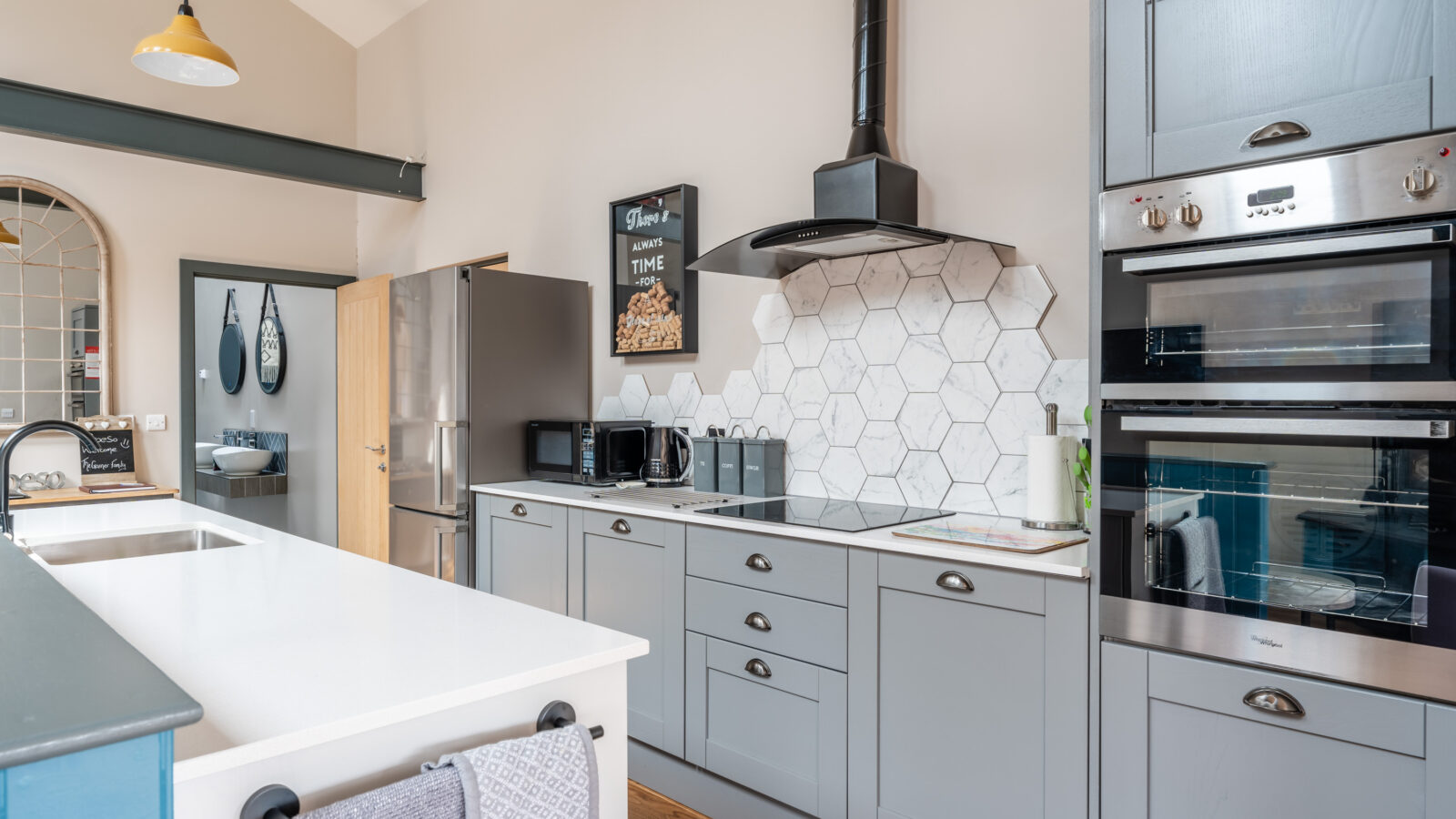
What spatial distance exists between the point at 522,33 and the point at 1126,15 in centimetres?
345

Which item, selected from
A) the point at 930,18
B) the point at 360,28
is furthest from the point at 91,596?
the point at 360,28

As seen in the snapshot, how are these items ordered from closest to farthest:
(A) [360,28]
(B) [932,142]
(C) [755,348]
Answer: (B) [932,142]
(C) [755,348]
(A) [360,28]

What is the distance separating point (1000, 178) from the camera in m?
2.55

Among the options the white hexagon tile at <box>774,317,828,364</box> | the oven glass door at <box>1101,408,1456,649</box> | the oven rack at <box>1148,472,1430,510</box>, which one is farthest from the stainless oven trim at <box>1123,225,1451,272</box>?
the white hexagon tile at <box>774,317,828,364</box>

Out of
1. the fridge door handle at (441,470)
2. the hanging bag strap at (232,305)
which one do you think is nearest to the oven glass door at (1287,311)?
the fridge door handle at (441,470)

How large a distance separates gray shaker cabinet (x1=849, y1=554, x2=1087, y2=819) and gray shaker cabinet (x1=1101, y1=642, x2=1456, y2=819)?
0.09 m

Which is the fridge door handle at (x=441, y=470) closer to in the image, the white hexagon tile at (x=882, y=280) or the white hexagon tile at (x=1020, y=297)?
the white hexagon tile at (x=882, y=280)

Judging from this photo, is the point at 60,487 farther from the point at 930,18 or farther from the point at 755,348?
the point at 930,18

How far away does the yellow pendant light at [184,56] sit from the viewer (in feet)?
9.00

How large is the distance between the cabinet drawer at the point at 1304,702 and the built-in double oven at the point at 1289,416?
3 cm

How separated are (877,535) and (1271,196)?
1.13 m

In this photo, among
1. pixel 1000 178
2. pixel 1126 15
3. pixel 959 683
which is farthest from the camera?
pixel 1000 178

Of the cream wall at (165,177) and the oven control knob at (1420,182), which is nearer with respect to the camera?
the oven control knob at (1420,182)

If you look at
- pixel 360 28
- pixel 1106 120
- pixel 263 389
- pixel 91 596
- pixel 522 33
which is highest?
pixel 360 28
